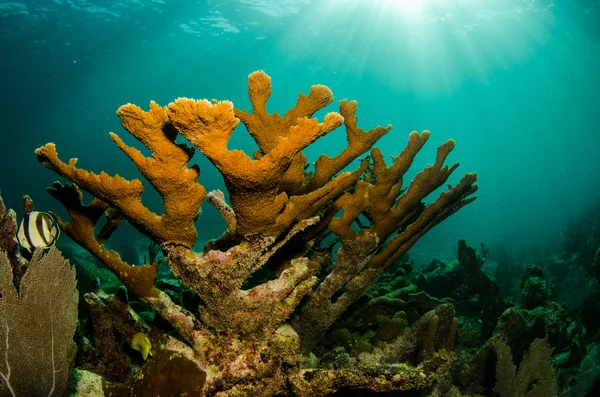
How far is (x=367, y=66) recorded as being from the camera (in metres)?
57.3

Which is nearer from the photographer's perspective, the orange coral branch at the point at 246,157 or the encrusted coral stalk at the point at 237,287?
the orange coral branch at the point at 246,157

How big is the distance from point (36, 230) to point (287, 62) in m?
51.4

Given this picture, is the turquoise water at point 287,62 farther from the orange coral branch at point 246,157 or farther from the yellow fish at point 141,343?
the orange coral branch at point 246,157

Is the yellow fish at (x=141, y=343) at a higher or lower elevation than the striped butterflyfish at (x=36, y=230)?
lower

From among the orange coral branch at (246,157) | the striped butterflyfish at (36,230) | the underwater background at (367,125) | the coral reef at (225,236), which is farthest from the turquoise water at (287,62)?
the striped butterflyfish at (36,230)

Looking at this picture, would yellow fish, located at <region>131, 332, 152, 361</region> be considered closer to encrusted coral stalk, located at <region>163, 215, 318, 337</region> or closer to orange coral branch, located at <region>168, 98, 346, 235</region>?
encrusted coral stalk, located at <region>163, 215, 318, 337</region>

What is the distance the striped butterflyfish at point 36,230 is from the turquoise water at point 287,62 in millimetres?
27623

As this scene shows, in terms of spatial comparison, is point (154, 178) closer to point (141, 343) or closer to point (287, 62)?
point (141, 343)

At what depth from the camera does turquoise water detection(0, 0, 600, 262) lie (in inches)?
1238

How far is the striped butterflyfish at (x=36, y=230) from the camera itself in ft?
7.61

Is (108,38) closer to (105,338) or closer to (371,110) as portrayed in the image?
(105,338)

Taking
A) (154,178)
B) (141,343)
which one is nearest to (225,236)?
(154,178)

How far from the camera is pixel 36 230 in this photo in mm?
2332

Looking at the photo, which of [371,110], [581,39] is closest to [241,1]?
[581,39]
